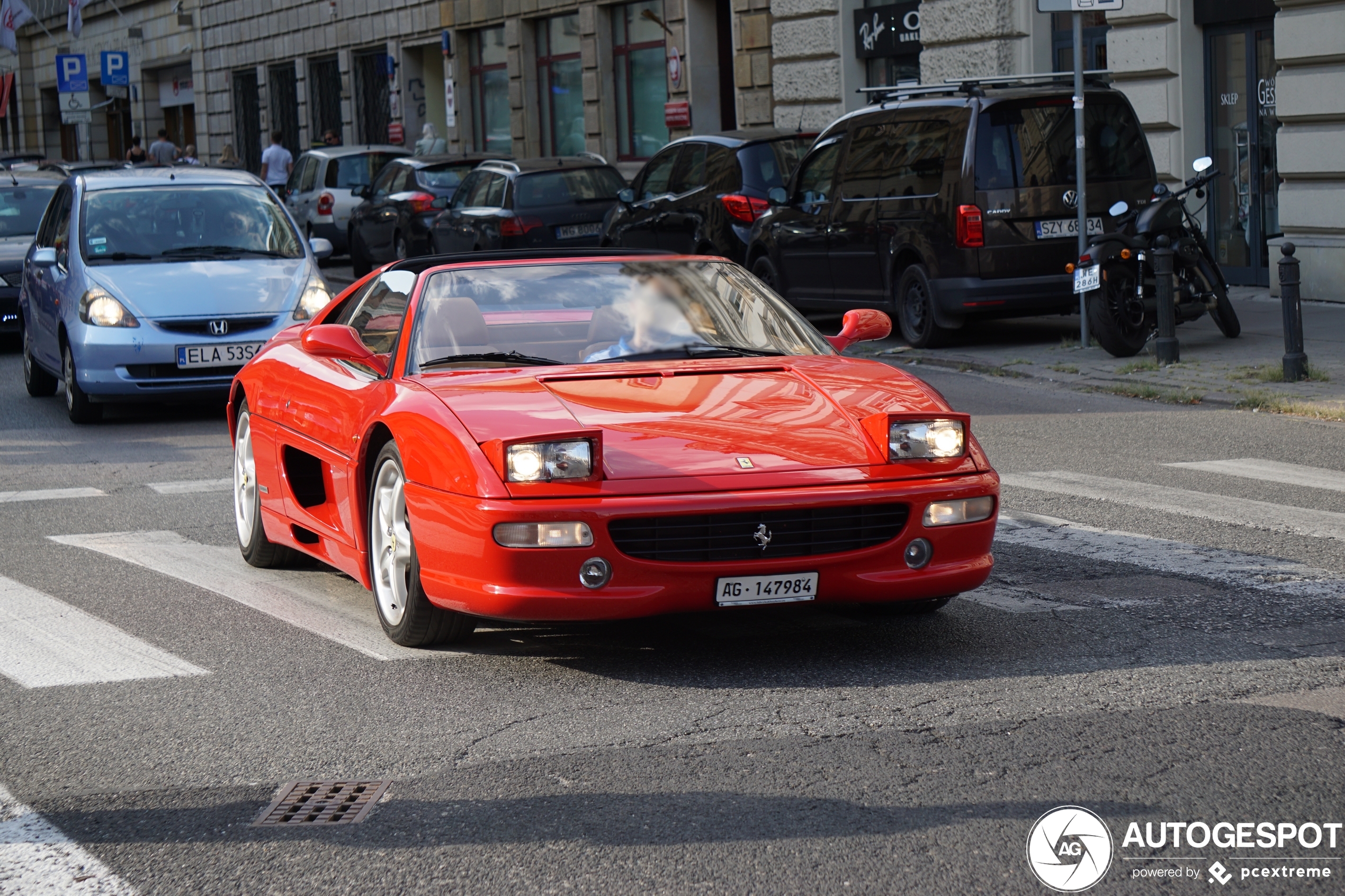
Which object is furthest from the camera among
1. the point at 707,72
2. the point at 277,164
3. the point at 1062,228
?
the point at 277,164

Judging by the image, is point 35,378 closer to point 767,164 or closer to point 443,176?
point 767,164

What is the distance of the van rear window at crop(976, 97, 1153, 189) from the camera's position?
1434 centimetres

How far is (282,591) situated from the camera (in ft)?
23.0

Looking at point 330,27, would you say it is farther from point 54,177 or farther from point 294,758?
point 294,758

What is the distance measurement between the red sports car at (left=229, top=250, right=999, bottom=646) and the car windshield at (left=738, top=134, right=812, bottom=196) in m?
11.1

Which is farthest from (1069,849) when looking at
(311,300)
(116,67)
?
(116,67)

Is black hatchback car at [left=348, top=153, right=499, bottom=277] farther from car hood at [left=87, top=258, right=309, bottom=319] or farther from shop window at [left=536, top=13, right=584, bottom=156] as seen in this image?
car hood at [left=87, top=258, right=309, bottom=319]

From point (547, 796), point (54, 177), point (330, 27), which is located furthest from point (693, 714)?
point (330, 27)

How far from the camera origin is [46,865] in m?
3.94

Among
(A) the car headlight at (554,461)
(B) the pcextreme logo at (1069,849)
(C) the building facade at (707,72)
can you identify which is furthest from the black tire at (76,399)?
(C) the building facade at (707,72)

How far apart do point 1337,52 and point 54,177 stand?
1304 cm

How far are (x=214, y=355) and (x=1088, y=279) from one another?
20.4 ft

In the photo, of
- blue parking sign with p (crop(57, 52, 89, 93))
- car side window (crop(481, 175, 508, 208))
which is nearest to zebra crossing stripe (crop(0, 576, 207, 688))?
car side window (crop(481, 175, 508, 208))

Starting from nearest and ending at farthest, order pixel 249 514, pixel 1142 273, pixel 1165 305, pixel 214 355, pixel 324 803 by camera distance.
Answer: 1. pixel 324 803
2. pixel 249 514
3. pixel 214 355
4. pixel 1165 305
5. pixel 1142 273
